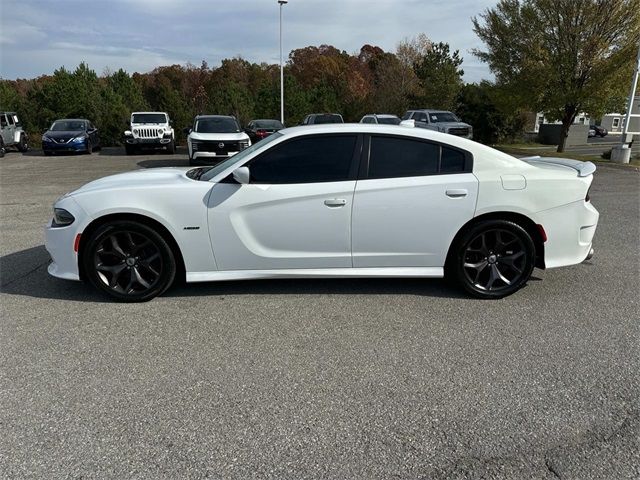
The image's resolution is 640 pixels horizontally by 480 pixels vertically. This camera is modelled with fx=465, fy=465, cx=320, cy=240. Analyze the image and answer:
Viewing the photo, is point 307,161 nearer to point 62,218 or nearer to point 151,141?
point 62,218

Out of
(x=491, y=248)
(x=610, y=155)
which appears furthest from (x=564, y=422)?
(x=610, y=155)

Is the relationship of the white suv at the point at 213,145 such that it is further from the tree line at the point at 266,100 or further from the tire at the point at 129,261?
the tree line at the point at 266,100

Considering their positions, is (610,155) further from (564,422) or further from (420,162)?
(564,422)

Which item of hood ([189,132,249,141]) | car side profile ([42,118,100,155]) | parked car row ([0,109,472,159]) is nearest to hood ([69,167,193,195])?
hood ([189,132,249,141])

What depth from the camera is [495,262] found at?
428 centimetres

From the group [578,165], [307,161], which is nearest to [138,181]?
[307,161]

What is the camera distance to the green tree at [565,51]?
56.3ft

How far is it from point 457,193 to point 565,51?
1745 centimetres

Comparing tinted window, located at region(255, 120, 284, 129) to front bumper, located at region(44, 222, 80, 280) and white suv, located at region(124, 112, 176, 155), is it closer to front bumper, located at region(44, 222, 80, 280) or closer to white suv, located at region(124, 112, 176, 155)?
white suv, located at region(124, 112, 176, 155)

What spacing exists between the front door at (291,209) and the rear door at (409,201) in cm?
14

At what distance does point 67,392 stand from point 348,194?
2.53 m

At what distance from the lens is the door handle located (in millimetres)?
4102

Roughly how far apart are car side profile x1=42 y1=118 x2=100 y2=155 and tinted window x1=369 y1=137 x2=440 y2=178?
67.5 ft

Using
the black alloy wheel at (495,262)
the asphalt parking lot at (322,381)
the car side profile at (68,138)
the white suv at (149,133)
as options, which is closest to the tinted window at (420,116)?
the white suv at (149,133)
